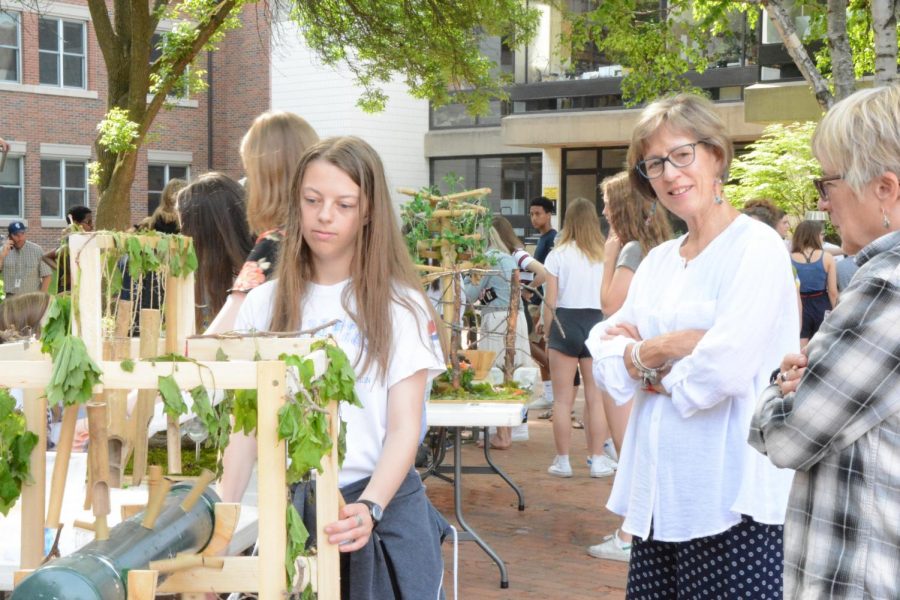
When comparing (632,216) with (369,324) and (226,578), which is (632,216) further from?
(226,578)

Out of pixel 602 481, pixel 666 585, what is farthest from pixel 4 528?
pixel 602 481

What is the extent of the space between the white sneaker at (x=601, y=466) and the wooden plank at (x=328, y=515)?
5600mm

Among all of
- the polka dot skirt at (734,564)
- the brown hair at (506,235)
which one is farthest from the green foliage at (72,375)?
the brown hair at (506,235)

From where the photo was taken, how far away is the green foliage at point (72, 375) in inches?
75.4

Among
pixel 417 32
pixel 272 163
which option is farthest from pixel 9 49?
pixel 272 163

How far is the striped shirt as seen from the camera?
1420 centimetres

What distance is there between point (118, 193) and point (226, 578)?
11765mm

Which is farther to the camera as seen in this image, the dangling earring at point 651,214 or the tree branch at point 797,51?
the tree branch at point 797,51

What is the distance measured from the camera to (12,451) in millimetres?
2234

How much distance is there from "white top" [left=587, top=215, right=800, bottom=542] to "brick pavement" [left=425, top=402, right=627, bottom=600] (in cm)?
259

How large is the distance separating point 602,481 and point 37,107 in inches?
923

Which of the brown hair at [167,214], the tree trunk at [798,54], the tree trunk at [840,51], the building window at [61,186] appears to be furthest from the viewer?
the building window at [61,186]

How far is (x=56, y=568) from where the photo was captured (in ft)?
5.53

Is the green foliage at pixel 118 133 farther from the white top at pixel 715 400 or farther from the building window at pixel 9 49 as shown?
the building window at pixel 9 49
